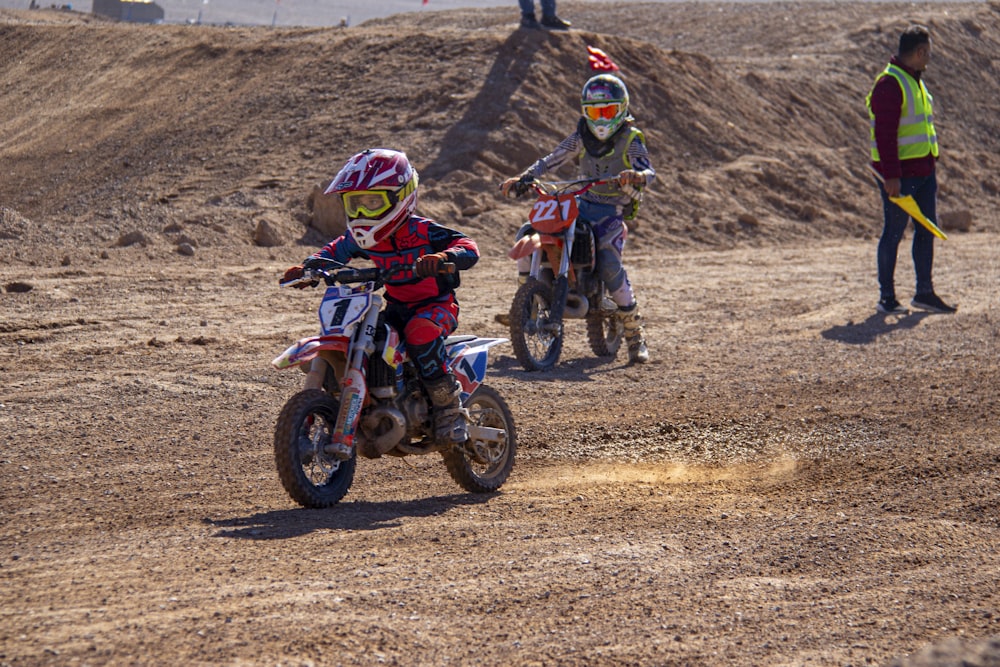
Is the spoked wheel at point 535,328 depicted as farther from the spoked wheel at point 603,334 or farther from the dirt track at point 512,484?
the spoked wheel at point 603,334

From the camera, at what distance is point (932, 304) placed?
13133 millimetres

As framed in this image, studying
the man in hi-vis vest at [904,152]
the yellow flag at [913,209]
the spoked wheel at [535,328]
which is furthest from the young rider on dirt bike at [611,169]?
the yellow flag at [913,209]

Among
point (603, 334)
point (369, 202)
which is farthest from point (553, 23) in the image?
point (369, 202)

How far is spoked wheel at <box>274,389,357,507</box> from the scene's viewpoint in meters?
5.90

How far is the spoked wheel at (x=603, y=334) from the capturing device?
1088 cm

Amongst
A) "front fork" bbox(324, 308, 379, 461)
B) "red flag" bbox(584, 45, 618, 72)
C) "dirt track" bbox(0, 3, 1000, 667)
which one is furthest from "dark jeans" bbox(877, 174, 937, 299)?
"front fork" bbox(324, 308, 379, 461)

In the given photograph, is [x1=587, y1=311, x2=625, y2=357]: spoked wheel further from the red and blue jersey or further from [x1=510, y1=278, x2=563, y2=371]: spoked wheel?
the red and blue jersey

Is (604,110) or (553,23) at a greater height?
(553,23)

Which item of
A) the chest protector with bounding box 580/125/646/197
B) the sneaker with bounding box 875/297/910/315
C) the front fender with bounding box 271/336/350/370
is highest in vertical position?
the chest protector with bounding box 580/125/646/197

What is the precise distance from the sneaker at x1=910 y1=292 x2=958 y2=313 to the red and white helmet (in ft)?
26.6

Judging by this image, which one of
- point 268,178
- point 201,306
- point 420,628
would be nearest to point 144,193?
point 268,178

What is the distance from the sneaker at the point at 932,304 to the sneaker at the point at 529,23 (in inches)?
380

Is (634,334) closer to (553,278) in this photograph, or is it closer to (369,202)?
(553,278)

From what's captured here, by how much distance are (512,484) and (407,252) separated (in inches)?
59.8
